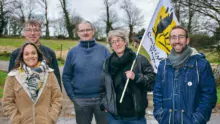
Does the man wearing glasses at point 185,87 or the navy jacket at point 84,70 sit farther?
the navy jacket at point 84,70

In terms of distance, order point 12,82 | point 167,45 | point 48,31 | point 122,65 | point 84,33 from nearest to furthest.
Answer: point 12,82
point 122,65
point 84,33
point 167,45
point 48,31

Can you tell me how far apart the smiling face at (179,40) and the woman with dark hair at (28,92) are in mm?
1472

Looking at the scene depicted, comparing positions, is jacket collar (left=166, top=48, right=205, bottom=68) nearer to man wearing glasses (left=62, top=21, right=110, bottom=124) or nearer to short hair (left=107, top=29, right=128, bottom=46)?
short hair (left=107, top=29, right=128, bottom=46)

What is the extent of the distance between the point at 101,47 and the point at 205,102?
Answer: 1.81m

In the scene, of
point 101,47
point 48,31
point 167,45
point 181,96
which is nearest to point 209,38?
point 167,45

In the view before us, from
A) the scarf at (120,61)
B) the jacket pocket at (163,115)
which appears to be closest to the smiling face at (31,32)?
the scarf at (120,61)

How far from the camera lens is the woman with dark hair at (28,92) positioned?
3115mm

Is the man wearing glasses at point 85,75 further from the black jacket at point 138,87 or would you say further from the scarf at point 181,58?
the scarf at point 181,58

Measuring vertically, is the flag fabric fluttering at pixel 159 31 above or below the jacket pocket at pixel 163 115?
above

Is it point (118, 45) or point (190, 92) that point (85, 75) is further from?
point (190, 92)

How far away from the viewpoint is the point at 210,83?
2.91 m

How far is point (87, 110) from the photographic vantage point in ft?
13.2

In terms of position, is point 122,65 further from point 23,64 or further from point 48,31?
point 48,31

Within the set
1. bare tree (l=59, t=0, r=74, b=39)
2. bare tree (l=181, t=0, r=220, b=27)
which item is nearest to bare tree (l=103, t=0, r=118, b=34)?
bare tree (l=59, t=0, r=74, b=39)
